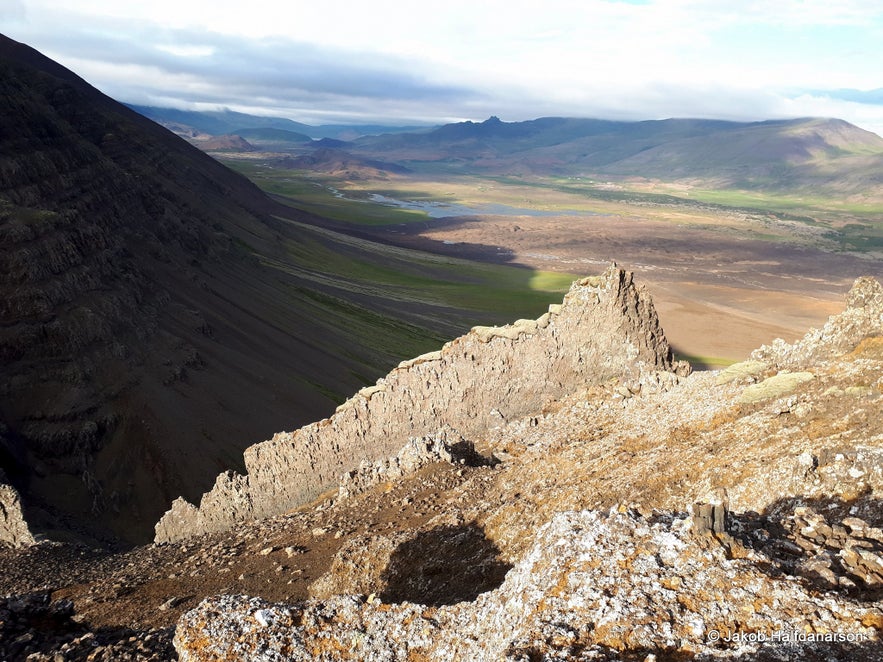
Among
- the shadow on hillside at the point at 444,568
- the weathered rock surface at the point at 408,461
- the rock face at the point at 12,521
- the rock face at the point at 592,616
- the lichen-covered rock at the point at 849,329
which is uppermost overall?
the lichen-covered rock at the point at 849,329

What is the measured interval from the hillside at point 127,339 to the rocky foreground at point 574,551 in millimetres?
9866

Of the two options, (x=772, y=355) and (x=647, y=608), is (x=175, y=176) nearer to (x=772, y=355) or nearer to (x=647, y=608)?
(x=772, y=355)

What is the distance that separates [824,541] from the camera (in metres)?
6.81

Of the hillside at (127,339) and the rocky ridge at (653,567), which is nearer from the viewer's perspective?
the rocky ridge at (653,567)

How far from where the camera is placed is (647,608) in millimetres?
5500

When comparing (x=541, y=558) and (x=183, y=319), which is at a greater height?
(x=541, y=558)

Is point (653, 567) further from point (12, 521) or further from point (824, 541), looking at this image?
point (12, 521)

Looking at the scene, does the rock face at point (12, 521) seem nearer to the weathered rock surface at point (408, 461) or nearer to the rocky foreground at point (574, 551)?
the rocky foreground at point (574, 551)

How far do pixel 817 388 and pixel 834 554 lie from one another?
633 centimetres

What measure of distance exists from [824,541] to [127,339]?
33.7 m

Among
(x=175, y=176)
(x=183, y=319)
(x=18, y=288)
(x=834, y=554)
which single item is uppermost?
(x=175, y=176)

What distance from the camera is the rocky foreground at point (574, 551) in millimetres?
5484

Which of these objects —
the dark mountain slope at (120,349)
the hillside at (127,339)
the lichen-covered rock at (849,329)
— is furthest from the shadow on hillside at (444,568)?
the dark mountain slope at (120,349)

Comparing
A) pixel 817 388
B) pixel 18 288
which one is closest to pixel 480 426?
pixel 817 388
